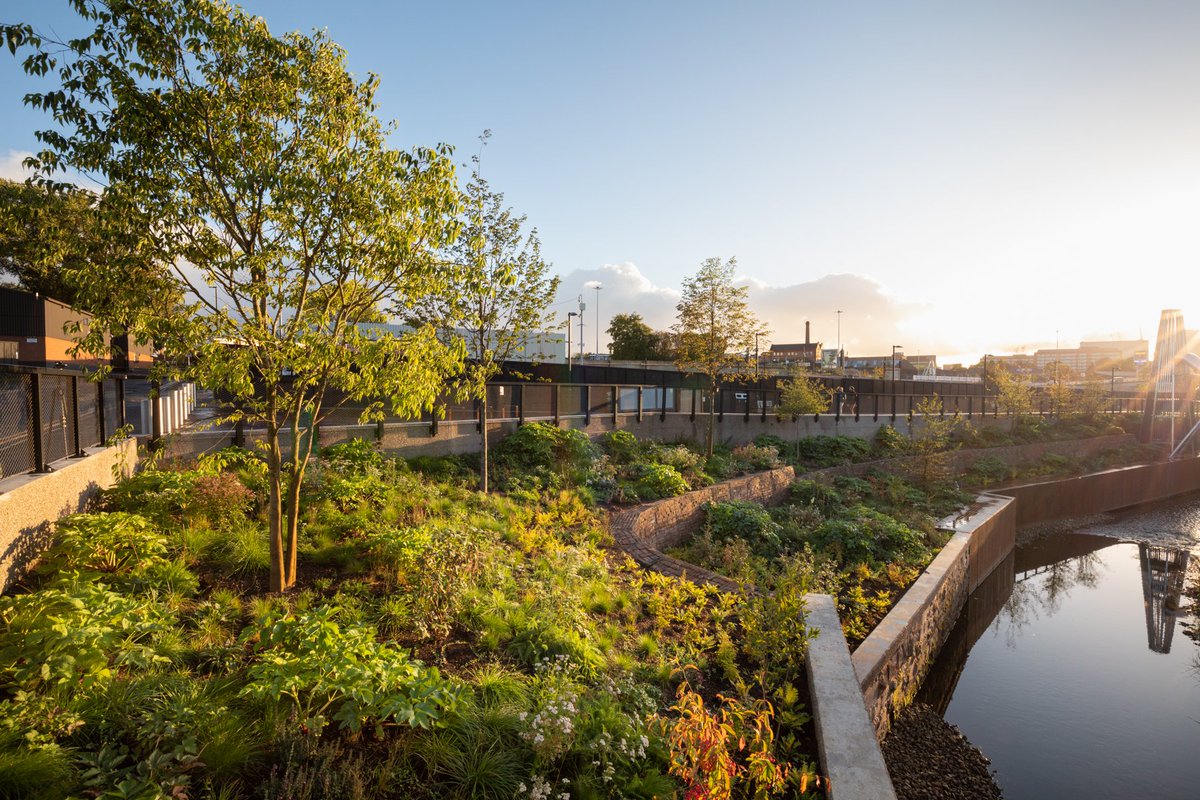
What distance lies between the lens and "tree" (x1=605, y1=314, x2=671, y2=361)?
201 feet

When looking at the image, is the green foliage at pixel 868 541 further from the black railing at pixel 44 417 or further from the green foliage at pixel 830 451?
the black railing at pixel 44 417

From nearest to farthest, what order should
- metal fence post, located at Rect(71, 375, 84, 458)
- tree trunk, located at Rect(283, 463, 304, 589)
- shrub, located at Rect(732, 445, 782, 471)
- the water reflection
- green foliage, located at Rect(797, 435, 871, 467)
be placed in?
tree trunk, located at Rect(283, 463, 304, 589) < metal fence post, located at Rect(71, 375, 84, 458) < the water reflection < shrub, located at Rect(732, 445, 782, 471) < green foliage, located at Rect(797, 435, 871, 467)

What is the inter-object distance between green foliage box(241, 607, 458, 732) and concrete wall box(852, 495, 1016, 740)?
479 centimetres

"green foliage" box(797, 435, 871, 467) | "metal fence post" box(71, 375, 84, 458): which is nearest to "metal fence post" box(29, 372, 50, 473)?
"metal fence post" box(71, 375, 84, 458)

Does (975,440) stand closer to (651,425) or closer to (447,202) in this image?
(651,425)

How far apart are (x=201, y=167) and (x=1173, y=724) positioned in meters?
15.2

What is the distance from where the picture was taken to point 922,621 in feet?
28.7

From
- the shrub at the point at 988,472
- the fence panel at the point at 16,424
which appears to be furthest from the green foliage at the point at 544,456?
the shrub at the point at 988,472

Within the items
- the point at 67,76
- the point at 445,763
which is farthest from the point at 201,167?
the point at 445,763

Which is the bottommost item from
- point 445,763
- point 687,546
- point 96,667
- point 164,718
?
point 687,546

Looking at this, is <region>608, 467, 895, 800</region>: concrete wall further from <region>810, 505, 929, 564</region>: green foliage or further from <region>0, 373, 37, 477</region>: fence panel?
<region>0, 373, 37, 477</region>: fence panel

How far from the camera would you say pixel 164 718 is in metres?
3.06

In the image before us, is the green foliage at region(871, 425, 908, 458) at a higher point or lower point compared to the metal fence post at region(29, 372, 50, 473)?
lower

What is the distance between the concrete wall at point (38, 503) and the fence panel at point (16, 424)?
18cm
